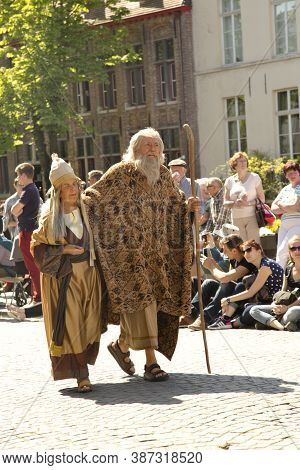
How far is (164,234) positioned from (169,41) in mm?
30007

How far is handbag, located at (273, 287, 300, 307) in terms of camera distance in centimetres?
1183

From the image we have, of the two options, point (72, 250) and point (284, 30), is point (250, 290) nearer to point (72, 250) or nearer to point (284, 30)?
point (72, 250)

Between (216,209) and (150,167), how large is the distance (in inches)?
251

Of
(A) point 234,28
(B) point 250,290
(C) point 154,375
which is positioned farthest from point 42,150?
(C) point 154,375

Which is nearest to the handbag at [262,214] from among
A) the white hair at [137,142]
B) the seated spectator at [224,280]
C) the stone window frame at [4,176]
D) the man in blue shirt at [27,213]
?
the seated spectator at [224,280]

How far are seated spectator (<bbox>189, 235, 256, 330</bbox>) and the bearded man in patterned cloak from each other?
353 centimetres

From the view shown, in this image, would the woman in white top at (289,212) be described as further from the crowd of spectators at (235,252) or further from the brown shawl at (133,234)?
the brown shawl at (133,234)

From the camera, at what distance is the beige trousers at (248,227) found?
48.1 feet

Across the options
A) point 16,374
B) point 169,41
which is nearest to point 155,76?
point 169,41

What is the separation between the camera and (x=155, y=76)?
39125 mm

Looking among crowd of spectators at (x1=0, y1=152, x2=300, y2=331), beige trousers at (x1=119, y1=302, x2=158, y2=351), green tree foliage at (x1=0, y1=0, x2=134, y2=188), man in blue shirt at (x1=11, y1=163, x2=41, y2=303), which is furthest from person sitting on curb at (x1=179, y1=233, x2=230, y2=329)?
green tree foliage at (x1=0, y1=0, x2=134, y2=188)

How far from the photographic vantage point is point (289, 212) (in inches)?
547

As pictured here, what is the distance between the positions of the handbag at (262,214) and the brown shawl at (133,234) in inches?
214

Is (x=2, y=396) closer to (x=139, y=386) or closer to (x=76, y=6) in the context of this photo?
(x=139, y=386)
